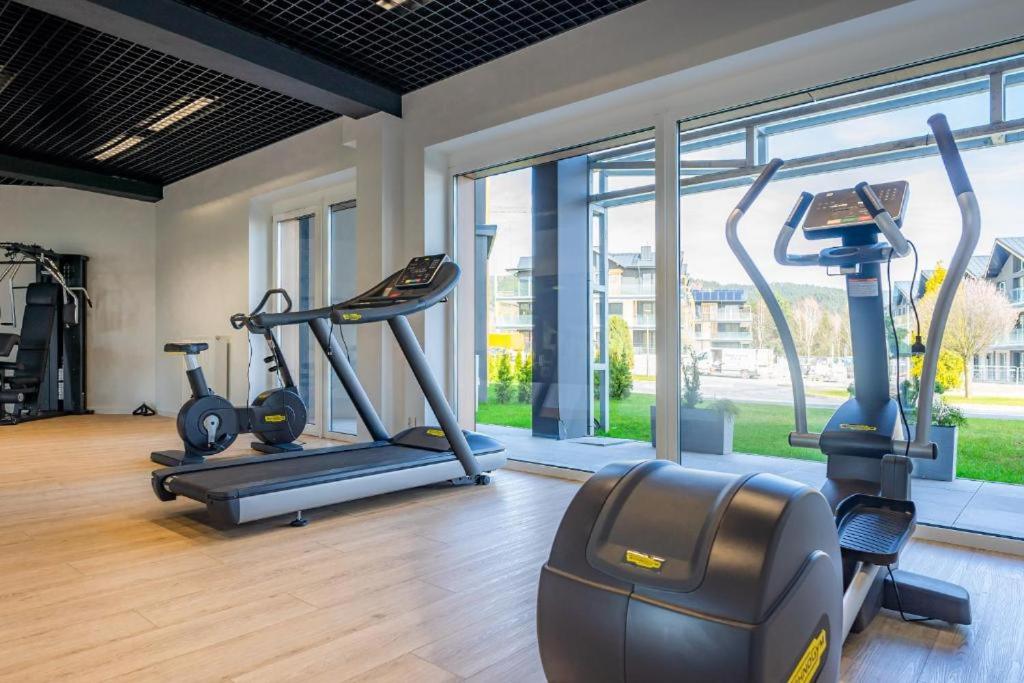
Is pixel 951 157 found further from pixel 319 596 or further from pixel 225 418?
pixel 225 418

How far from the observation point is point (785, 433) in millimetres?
3744


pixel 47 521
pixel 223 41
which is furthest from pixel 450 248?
pixel 47 521

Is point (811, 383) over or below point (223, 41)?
below

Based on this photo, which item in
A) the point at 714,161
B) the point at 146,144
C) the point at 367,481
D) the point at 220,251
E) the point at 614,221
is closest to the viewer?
the point at 367,481

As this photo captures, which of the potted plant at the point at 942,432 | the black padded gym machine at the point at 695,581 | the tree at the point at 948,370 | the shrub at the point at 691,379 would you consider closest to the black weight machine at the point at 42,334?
the shrub at the point at 691,379

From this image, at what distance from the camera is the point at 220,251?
7188 millimetres

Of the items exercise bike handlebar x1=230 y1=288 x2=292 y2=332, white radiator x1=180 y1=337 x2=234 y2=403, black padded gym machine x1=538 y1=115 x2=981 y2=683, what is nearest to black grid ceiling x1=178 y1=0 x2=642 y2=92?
exercise bike handlebar x1=230 y1=288 x2=292 y2=332

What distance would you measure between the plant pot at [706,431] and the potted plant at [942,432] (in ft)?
2.99

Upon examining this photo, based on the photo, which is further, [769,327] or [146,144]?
[146,144]

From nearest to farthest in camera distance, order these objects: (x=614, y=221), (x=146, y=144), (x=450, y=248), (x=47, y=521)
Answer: (x=47, y=521), (x=614, y=221), (x=450, y=248), (x=146, y=144)

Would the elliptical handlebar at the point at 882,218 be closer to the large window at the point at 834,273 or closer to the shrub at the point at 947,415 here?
the large window at the point at 834,273

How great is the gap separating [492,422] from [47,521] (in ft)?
9.50

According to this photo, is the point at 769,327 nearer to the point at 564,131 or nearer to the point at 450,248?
the point at 564,131

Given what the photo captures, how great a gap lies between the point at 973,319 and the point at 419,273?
8.93ft
